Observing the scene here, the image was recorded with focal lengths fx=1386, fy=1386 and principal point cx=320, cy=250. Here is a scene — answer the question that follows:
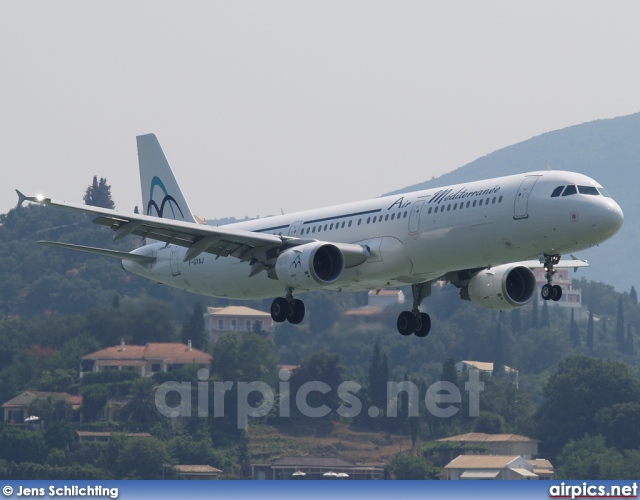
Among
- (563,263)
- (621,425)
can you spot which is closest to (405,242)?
(563,263)

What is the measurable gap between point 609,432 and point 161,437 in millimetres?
42385

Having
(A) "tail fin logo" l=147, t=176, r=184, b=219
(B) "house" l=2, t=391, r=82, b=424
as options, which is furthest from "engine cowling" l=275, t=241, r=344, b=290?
(B) "house" l=2, t=391, r=82, b=424

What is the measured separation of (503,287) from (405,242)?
5325 millimetres

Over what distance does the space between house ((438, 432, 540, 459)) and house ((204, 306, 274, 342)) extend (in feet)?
104

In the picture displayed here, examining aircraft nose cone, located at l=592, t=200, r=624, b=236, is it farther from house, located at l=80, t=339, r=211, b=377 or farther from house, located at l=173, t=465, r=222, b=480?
house, located at l=173, t=465, r=222, b=480

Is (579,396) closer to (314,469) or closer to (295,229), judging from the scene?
(314,469)

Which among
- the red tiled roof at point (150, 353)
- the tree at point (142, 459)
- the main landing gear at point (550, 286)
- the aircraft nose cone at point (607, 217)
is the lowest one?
the tree at point (142, 459)

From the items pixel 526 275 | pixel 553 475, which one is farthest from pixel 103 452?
pixel 526 275

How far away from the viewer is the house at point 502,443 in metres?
127

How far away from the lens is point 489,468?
12238 cm

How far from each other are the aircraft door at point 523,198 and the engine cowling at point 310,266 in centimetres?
692

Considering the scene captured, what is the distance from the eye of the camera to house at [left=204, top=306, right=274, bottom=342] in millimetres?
153250

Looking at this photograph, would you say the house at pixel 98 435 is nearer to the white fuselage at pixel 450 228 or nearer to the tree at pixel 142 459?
the tree at pixel 142 459

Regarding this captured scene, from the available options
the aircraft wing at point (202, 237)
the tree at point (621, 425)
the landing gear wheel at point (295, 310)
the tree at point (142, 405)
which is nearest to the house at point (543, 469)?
the tree at point (621, 425)
